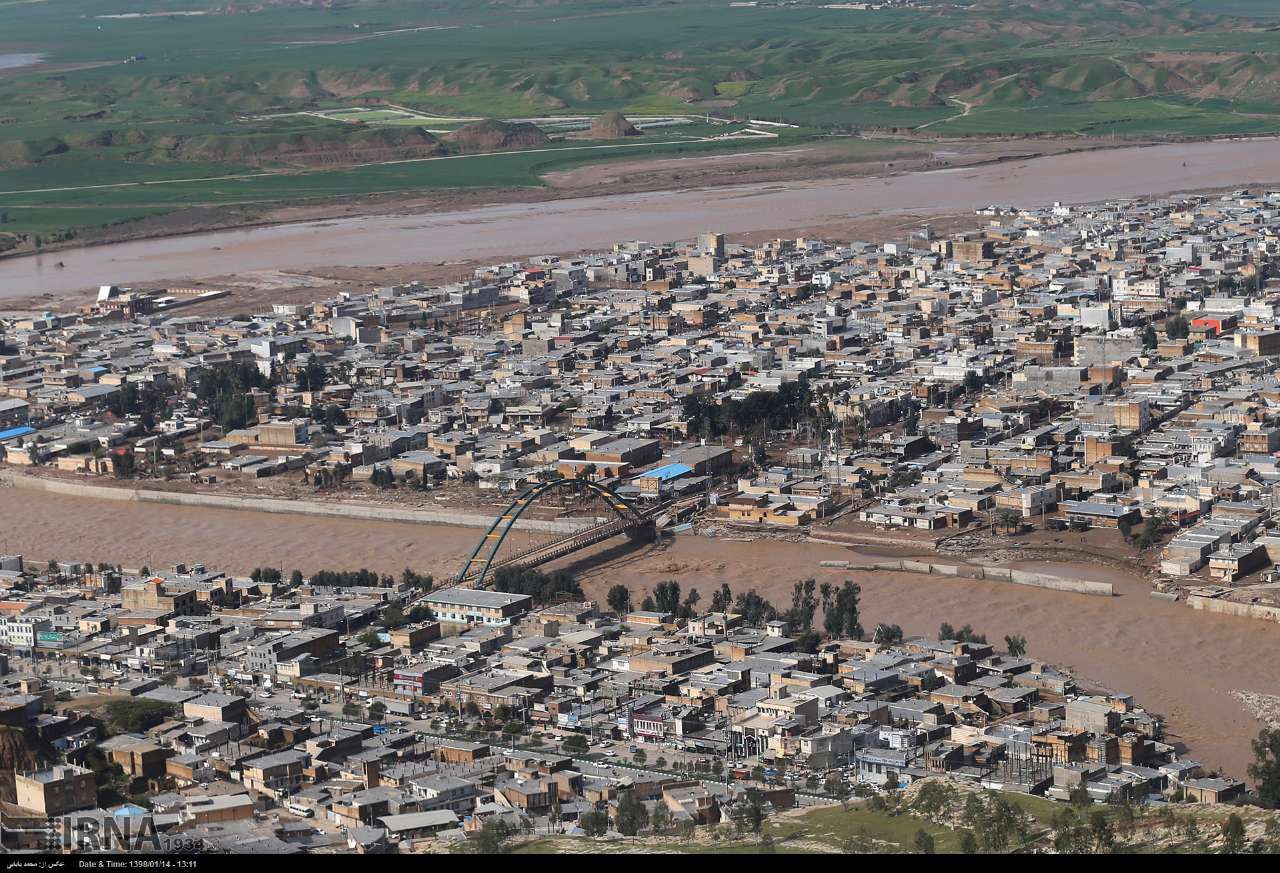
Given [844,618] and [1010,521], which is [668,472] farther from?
[844,618]

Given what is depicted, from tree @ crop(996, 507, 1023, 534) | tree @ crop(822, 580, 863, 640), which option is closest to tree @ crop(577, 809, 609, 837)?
tree @ crop(822, 580, 863, 640)

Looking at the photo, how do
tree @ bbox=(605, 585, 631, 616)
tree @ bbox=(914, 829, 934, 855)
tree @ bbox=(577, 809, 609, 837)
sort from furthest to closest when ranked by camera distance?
tree @ bbox=(605, 585, 631, 616) < tree @ bbox=(577, 809, 609, 837) < tree @ bbox=(914, 829, 934, 855)

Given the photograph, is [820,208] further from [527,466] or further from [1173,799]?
[1173,799]

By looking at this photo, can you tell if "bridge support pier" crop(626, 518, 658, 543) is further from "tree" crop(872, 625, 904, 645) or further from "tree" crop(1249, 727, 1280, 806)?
"tree" crop(1249, 727, 1280, 806)

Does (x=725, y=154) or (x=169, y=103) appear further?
(x=169, y=103)
